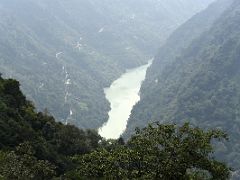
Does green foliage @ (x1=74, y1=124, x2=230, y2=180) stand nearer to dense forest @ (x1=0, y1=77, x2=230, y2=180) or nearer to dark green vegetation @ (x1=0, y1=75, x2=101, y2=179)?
dense forest @ (x1=0, y1=77, x2=230, y2=180)

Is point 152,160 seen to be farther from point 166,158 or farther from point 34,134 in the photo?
point 34,134

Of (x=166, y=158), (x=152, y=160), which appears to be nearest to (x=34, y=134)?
(x=152, y=160)

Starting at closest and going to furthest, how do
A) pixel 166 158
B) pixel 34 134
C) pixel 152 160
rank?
1. pixel 166 158
2. pixel 152 160
3. pixel 34 134

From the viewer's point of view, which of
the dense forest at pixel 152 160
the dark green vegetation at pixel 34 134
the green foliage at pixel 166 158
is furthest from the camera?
the dark green vegetation at pixel 34 134

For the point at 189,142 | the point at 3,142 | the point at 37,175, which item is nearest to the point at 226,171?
the point at 189,142

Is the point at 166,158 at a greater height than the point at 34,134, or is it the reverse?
the point at 34,134

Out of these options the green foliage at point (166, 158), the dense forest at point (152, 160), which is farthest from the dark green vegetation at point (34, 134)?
the green foliage at point (166, 158)

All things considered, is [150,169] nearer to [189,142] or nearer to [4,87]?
[189,142]

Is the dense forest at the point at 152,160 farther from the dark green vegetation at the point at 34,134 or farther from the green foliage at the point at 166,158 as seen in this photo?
the dark green vegetation at the point at 34,134
